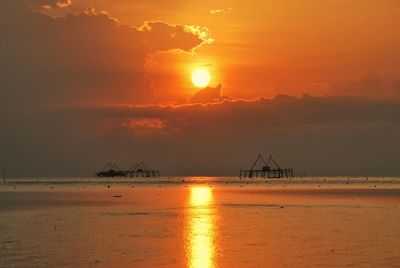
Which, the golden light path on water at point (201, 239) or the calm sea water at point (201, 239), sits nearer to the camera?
the calm sea water at point (201, 239)

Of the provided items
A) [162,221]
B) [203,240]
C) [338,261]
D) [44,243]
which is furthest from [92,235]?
[338,261]

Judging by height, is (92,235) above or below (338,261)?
above

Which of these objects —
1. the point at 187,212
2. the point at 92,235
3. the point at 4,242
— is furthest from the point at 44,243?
the point at 187,212

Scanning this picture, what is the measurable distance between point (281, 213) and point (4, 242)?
30770mm

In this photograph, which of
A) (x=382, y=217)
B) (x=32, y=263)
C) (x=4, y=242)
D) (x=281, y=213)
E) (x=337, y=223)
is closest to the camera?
(x=32, y=263)

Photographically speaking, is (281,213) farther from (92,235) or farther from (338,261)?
(338,261)

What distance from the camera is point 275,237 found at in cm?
4303

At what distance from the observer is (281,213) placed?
63719 millimetres

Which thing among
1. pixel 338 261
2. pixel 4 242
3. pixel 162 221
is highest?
pixel 162 221

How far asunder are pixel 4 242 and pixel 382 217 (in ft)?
108

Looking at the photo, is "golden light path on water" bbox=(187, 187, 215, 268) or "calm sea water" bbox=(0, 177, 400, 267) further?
"golden light path on water" bbox=(187, 187, 215, 268)

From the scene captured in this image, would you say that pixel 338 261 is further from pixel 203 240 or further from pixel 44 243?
pixel 44 243

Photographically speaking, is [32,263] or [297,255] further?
[297,255]

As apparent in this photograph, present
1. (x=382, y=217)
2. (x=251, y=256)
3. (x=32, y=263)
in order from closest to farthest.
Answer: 1. (x=32, y=263)
2. (x=251, y=256)
3. (x=382, y=217)
